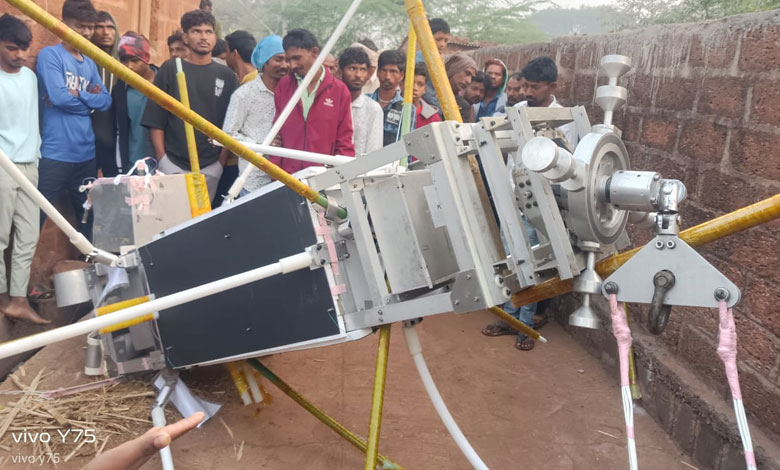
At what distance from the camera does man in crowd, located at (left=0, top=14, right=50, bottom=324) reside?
387cm

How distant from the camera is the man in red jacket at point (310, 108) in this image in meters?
4.13

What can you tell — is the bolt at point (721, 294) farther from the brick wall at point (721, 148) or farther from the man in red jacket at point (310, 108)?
the man in red jacket at point (310, 108)

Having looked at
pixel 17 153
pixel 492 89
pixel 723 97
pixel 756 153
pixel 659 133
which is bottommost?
pixel 756 153

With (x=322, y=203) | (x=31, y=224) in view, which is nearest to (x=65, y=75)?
(x=31, y=224)

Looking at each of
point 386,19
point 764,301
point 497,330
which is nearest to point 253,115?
point 497,330

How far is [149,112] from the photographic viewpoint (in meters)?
4.44

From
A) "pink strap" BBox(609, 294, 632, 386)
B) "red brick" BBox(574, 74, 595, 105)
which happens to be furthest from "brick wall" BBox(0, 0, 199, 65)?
"pink strap" BBox(609, 294, 632, 386)

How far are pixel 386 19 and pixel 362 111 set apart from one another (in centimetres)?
1562

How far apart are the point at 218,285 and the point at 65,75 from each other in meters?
2.82

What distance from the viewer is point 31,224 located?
13.6 ft

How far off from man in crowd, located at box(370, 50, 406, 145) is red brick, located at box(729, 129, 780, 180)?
270 centimetres

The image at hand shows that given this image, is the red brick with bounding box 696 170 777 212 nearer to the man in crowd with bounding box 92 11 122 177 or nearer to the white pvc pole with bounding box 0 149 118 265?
the white pvc pole with bounding box 0 149 118 265

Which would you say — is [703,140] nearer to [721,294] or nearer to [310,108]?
[721,294]

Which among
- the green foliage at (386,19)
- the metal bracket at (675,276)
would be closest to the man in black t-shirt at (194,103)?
the metal bracket at (675,276)
